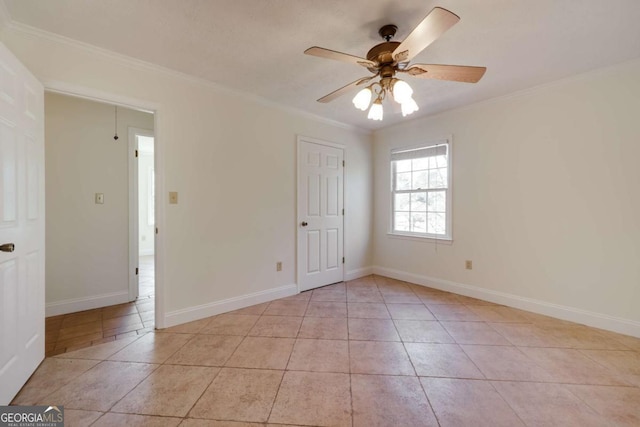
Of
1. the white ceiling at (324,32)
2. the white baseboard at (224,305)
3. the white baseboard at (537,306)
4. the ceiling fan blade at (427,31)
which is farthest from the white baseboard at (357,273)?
the ceiling fan blade at (427,31)

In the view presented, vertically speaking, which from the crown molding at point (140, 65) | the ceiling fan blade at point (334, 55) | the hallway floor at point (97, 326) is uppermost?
the crown molding at point (140, 65)

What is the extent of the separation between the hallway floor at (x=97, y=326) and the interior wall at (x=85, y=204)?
7.3 inches

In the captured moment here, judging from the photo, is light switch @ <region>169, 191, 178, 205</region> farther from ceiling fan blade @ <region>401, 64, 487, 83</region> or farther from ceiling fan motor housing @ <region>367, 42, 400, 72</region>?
ceiling fan blade @ <region>401, 64, 487, 83</region>

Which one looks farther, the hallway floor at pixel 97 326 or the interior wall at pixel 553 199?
the interior wall at pixel 553 199

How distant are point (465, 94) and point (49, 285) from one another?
191 inches

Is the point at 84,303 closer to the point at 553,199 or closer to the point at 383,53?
the point at 383,53

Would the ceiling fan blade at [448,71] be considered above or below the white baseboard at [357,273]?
above

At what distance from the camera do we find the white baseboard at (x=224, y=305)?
2598 millimetres

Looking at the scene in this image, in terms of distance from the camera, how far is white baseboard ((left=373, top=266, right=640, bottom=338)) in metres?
2.43

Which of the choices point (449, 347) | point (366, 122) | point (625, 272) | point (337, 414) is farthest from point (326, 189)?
point (625, 272)

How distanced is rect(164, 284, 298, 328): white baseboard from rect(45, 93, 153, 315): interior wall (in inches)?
44.4

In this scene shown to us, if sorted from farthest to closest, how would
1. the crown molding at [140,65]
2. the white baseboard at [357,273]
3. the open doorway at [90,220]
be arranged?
the white baseboard at [357,273] → the open doorway at [90,220] → the crown molding at [140,65]

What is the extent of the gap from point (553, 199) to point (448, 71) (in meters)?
2.01

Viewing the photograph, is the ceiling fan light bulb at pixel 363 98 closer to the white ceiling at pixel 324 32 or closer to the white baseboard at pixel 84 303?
the white ceiling at pixel 324 32
